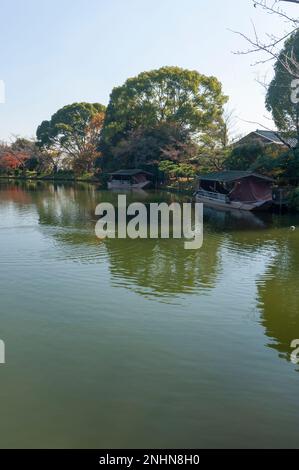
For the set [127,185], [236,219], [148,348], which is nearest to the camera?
[148,348]

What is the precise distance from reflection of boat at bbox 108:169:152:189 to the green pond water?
34.2m

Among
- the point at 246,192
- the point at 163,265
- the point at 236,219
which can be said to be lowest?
the point at 163,265

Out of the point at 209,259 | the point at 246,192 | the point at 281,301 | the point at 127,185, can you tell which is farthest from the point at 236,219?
the point at 127,185

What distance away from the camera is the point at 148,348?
771cm

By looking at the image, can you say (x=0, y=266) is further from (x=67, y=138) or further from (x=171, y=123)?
(x=67, y=138)

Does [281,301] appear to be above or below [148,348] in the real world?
above

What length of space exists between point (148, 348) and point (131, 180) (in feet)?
143

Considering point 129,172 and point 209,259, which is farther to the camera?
point 129,172

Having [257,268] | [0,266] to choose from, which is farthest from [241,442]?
[0,266]

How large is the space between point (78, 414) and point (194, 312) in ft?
14.1

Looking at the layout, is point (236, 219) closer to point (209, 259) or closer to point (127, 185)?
point (209, 259)

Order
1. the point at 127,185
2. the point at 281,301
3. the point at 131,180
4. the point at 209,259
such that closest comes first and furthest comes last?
the point at 281,301
the point at 209,259
the point at 127,185
the point at 131,180

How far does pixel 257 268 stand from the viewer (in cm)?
1338

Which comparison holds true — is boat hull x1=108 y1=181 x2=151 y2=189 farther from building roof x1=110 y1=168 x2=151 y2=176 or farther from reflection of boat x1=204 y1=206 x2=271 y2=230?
reflection of boat x1=204 y1=206 x2=271 y2=230
